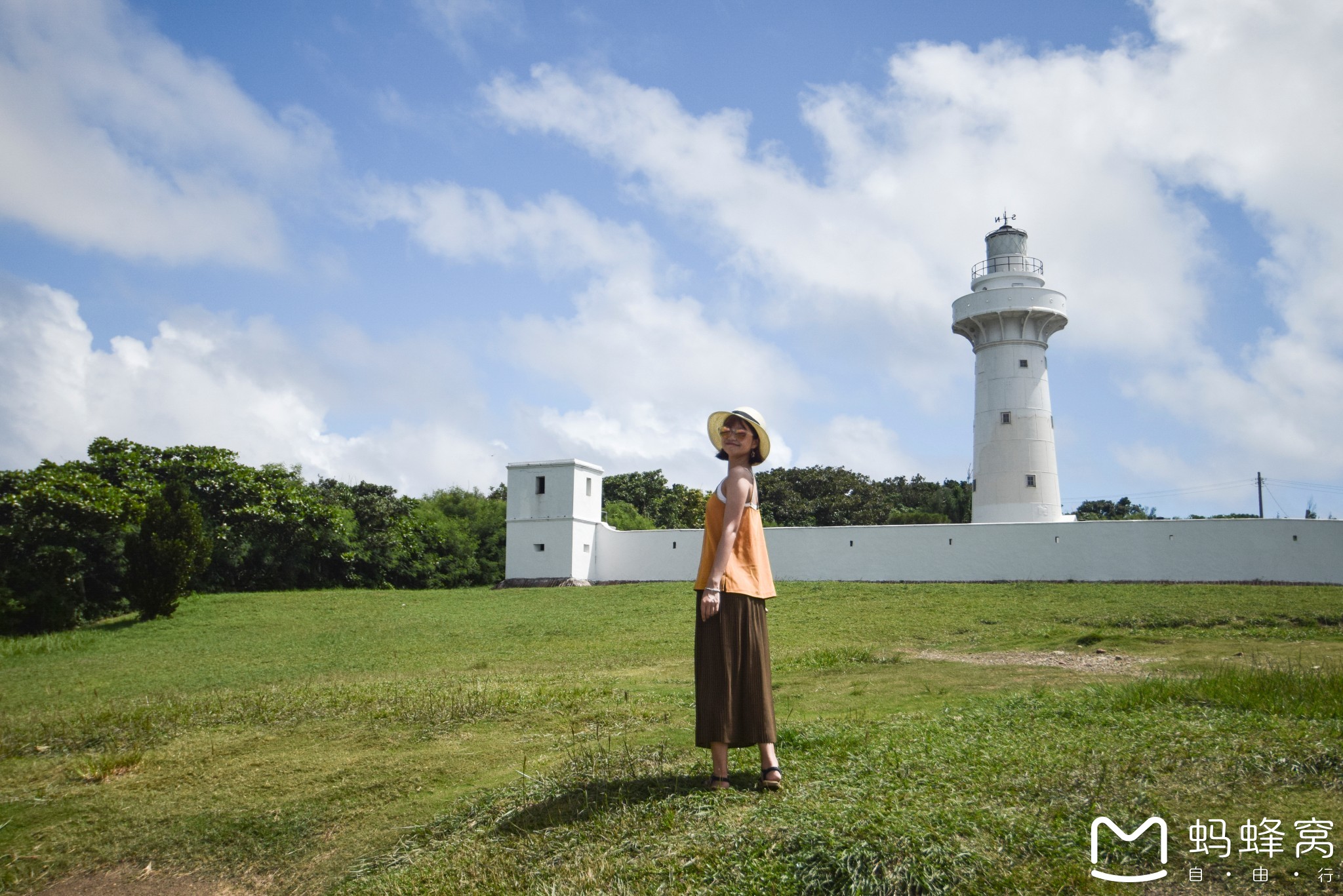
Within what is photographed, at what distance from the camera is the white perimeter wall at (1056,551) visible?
868 inches

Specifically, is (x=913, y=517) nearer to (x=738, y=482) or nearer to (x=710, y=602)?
(x=738, y=482)

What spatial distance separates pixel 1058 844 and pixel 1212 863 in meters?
0.54

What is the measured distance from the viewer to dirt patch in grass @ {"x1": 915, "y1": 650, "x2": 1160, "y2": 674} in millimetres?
9531

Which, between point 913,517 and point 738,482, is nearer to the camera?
point 738,482

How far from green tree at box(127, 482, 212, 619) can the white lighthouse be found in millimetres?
20468

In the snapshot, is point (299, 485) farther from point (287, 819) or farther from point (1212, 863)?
Answer: point (1212, 863)

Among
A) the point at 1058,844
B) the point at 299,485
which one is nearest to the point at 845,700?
the point at 1058,844

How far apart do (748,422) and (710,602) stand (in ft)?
3.42

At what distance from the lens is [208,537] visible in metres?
22.3

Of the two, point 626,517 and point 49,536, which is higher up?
point 626,517

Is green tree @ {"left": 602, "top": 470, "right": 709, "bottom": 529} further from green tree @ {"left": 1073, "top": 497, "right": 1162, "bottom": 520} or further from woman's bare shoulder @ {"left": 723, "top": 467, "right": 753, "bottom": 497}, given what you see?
woman's bare shoulder @ {"left": 723, "top": 467, "right": 753, "bottom": 497}

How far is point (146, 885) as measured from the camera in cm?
481

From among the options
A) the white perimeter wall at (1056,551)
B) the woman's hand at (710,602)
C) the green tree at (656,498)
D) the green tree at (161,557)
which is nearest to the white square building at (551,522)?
the white perimeter wall at (1056,551)

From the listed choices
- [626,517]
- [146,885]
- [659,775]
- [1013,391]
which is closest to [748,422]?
[659,775]
